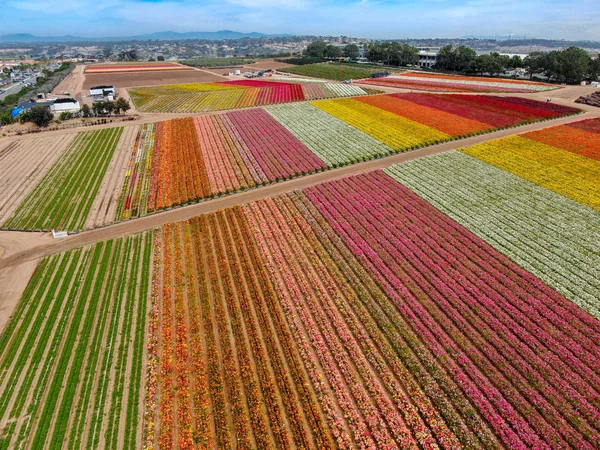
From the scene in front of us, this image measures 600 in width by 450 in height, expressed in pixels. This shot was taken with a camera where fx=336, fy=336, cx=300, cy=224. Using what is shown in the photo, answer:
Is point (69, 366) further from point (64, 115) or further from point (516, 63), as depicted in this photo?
point (516, 63)

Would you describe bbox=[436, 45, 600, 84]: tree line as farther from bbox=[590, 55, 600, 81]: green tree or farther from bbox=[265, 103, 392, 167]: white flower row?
bbox=[265, 103, 392, 167]: white flower row

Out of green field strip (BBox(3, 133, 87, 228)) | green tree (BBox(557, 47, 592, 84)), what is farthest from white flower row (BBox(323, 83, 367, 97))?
green field strip (BBox(3, 133, 87, 228))

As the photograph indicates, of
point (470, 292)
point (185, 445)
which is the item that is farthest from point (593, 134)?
point (185, 445)

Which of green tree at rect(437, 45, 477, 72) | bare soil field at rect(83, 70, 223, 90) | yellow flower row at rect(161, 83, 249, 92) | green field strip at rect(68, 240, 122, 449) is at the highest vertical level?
green tree at rect(437, 45, 477, 72)

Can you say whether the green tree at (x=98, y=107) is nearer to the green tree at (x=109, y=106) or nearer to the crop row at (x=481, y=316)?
the green tree at (x=109, y=106)

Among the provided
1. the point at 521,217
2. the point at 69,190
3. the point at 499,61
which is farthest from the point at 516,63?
the point at 69,190
